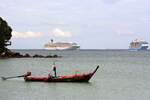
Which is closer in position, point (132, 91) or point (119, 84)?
point (132, 91)

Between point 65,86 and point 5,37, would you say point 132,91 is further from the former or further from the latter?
point 5,37

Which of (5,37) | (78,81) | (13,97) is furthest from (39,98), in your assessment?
(5,37)

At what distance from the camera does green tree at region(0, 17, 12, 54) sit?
10777 centimetres

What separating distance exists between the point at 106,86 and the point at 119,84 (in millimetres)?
2739

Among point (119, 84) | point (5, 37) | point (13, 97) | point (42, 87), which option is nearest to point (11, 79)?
point (42, 87)

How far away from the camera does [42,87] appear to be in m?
45.9

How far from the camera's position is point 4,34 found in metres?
108

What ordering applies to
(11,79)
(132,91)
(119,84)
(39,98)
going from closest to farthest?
1. (39,98)
2. (132,91)
3. (119,84)
4. (11,79)

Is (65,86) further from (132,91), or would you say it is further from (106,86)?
(132,91)

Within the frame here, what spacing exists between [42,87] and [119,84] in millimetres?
8959

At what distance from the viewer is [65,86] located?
46.5 meters

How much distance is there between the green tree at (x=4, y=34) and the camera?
108 meters

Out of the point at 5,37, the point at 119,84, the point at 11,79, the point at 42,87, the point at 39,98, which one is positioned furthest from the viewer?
the point at 5,37

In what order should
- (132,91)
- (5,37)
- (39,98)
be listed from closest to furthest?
(39,98), (132,91), (5,37)
